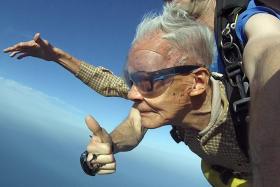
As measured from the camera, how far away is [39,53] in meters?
2.98

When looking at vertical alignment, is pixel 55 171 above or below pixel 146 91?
below

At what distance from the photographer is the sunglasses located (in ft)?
A: 6.61

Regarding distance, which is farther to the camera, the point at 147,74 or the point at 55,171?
the point at 55,171

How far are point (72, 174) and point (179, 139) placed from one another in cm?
13162

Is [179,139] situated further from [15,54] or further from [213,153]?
[15,54]

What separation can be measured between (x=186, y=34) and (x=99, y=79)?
129 centimetres

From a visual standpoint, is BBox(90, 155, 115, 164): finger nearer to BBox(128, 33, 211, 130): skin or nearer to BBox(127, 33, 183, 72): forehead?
BBox(128, 33, 211, 130): skin

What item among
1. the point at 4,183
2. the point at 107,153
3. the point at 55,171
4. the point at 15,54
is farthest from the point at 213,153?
the point at 55,171

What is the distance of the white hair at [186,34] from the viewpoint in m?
2.05

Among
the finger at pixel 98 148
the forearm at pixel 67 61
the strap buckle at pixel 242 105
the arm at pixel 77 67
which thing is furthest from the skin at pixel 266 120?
the forearm at pixel 67 61

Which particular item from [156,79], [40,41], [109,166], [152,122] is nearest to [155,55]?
[156,79]

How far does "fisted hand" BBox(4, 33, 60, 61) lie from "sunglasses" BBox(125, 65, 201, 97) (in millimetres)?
1212

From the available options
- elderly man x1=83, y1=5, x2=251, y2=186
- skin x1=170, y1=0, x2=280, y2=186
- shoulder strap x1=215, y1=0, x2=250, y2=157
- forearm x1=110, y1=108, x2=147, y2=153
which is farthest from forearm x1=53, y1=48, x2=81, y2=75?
skin x1=170, y1=0, x2=280, y2=186

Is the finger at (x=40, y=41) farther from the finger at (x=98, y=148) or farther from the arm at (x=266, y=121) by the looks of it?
the arm at (x=266, y=121)
